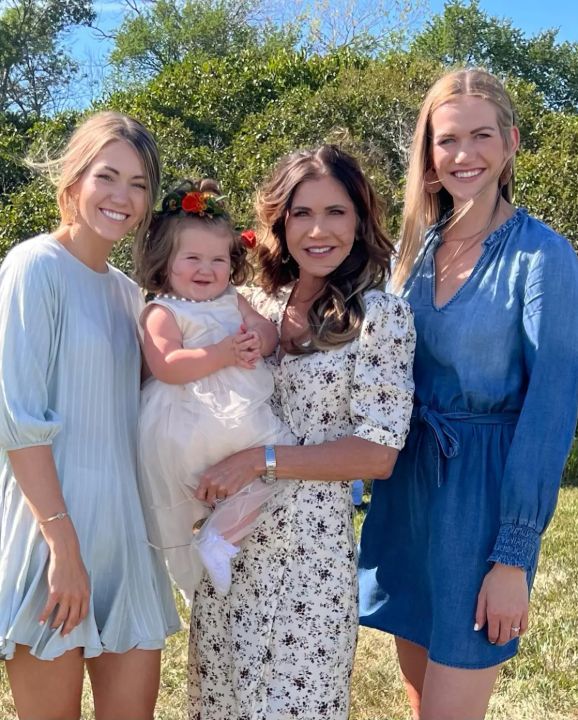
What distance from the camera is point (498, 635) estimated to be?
2.46m

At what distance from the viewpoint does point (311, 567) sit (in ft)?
8.39

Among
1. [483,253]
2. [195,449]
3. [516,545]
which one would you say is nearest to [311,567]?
[195,449]

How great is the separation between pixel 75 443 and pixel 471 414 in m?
1.12

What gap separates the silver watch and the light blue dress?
0.38 metres

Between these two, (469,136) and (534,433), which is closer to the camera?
(534,433)


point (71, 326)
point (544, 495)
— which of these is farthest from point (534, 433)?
point (71, 326)

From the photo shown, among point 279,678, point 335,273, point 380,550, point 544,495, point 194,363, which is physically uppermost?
point 335,273

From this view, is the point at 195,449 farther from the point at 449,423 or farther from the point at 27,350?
the point at 449,423

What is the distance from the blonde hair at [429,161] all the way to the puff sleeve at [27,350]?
114cm

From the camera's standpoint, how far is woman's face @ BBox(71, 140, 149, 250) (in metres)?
2.52

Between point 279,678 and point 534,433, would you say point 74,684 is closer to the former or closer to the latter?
point 279,678

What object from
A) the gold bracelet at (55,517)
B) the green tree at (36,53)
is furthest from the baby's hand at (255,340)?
the green tree at (36,53)

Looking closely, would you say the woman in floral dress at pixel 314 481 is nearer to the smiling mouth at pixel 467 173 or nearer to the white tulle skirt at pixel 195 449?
the white tulle skirt at pixel 195 449

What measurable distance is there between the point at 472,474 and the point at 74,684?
1.24 metres
